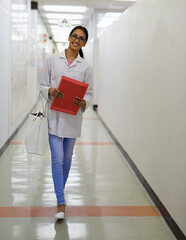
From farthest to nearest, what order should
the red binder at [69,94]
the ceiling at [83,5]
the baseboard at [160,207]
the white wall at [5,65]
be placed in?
the ceiling at [83,5] < the white wall at [5,65] < the red binder at [69,94] < the baseboard at [160,207]

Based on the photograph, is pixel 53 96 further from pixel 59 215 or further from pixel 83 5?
pixel 83 5

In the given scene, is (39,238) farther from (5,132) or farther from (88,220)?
(5,132)

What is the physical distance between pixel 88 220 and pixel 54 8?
1274 centimetres

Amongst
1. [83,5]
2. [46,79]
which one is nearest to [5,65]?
[46,79]

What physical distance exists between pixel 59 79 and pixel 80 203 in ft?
4.30

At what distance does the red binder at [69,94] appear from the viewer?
330 centimetres

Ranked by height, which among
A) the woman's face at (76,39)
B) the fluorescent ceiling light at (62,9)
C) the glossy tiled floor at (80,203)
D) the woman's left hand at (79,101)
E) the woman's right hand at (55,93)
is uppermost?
the fluorescent ceiling light at (62,9)

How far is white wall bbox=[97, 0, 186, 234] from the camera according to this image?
3.05 m

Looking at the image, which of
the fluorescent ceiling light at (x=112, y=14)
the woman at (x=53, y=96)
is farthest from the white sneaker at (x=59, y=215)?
the fluorescent ceiling light at (x=112, y=14)

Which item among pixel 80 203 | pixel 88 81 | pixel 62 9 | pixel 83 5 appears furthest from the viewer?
pixel 62 9

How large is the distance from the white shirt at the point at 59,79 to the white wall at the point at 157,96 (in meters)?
0.79

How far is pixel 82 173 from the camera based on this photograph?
502 cm

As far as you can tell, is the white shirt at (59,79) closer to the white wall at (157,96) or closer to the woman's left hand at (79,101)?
the woman's left hand at (79,101)

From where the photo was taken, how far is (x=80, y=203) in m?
3.85
